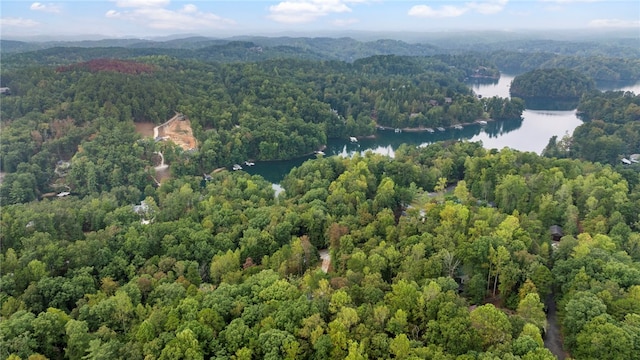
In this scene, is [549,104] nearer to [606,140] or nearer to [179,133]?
[606,140]

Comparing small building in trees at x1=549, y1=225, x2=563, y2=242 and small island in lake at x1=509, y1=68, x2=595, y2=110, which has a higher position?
small island in lake at x1=509, y1=68, x2=595, y2=110

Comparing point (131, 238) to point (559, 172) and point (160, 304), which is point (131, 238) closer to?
point (160, 304)

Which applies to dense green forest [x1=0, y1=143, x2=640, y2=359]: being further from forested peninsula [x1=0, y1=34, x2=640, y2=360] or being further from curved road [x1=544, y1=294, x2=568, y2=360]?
curved road [x1=544, y1=294, x2=568, y2=360]

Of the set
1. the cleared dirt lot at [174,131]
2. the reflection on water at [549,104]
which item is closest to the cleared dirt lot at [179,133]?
the cleared dirt lot at [174,131]

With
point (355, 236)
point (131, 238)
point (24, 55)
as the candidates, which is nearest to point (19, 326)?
point (131, 238)

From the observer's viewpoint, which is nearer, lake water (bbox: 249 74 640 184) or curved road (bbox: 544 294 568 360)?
curved road (bbox: 544 294 568 360)

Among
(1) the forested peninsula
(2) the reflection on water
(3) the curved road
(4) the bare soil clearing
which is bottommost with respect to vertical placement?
(3) the curved road

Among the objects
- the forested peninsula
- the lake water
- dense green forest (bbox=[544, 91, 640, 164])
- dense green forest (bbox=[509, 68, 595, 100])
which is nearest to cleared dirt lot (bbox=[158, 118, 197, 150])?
the forested peninsula
